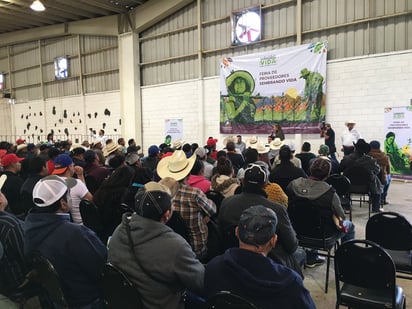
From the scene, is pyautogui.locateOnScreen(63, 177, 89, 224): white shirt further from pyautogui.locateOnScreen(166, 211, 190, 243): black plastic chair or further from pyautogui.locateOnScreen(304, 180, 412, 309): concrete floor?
pyautogui.locateOnScreen(304, 180, 412, 309): concrete floor

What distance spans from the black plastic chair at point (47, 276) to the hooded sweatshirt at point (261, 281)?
2.91 feet

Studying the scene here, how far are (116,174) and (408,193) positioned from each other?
6175 mm

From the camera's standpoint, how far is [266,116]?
1029 centimetres

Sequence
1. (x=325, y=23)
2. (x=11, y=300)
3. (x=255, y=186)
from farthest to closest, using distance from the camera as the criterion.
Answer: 1. (x=325, y=23)
2. (x=255, y=186)
3. (x=11, y=300)

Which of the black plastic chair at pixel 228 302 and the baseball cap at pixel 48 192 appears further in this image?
the baseball cap at pixel 48 192

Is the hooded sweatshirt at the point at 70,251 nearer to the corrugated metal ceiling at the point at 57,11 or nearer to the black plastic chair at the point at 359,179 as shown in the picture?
the black plastic chair at the point at 359,179

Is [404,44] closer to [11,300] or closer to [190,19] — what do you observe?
[190,19]

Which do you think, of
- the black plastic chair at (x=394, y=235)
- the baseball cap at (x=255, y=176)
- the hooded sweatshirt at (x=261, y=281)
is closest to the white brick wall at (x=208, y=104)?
the black plastic chair at (x=394, y=235)

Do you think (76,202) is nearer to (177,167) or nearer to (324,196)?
(177,167)

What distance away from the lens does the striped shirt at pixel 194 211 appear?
2.63 meters

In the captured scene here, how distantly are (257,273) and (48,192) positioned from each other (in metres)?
1.29

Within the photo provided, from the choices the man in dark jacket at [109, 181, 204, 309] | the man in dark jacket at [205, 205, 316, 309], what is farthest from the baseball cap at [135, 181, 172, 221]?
the man in dark jacket at [205, 205, 316, 309]

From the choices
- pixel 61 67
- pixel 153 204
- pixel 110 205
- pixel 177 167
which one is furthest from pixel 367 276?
pixel 61 67

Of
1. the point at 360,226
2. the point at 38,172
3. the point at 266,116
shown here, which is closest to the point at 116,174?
the point at 38,172
